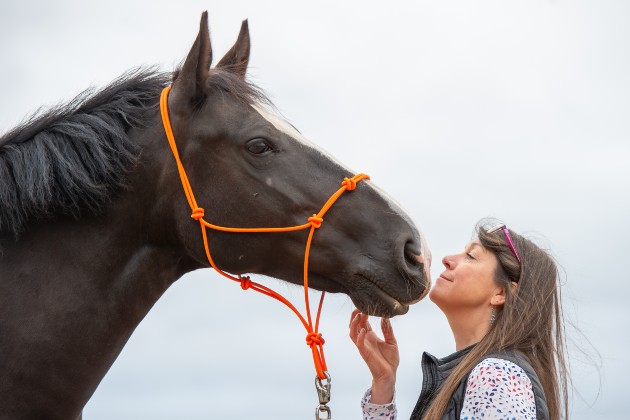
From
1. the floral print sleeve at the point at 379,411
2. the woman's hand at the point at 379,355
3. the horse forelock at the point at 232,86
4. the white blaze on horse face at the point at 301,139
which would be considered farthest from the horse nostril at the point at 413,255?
the horse forelock at the point at 232,86

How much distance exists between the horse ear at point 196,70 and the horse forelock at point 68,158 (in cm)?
19

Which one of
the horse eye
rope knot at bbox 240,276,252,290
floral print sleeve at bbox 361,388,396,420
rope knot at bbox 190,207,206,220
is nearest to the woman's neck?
floral print sleeve at bbox 361,388,396,420

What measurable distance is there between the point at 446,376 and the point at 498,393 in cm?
69

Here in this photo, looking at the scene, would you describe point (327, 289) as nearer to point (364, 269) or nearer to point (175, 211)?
point (364, 269)

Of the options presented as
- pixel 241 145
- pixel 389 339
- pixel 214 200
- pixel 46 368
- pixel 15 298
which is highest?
pixel 241 145

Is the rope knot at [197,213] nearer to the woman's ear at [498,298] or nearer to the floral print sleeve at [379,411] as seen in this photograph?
the floral print sleeve at [379,411]

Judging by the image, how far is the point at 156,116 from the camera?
4.34 meters

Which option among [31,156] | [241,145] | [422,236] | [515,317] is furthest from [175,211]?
[515,317]

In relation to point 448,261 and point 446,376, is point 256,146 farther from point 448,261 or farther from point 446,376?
point 446,376

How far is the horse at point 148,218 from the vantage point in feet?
12.7

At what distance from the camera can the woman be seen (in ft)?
13.6

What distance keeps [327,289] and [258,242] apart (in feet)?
1.43

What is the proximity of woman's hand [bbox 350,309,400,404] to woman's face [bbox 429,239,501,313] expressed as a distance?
1.14 ft

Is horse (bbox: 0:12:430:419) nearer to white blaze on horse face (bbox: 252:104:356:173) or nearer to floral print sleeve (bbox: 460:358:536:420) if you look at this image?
white blaze on horse face (bbox: 252:104:356:173)
